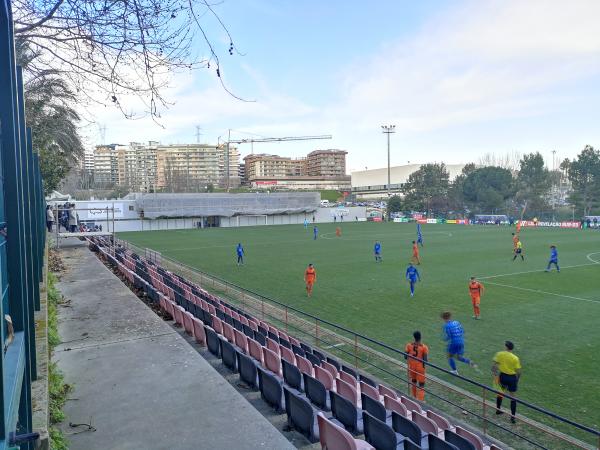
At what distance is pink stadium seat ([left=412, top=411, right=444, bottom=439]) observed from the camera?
6.57 meters

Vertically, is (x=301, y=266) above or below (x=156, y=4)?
below

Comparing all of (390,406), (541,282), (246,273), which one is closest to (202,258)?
(246,273)

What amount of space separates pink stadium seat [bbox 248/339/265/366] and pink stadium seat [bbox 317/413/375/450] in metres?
3.68

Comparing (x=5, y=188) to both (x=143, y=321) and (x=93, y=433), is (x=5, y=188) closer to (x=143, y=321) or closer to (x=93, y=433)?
(x=93, y=433)

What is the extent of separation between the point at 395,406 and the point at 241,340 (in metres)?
3.91

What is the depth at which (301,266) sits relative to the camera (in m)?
27.1

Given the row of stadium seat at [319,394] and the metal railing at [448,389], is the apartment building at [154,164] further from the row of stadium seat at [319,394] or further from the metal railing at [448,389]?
the row of stadium seat at [319,394]

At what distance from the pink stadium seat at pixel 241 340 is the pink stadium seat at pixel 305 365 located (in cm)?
134

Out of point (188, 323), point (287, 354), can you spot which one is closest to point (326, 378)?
point (287, 354)

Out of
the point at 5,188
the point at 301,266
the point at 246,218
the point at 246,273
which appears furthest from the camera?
the point at 246,218

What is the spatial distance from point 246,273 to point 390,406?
17.9 metres

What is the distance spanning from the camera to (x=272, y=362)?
8781 mm

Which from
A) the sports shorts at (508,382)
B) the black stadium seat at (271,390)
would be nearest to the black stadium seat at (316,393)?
the black stadium seat at (271,390)

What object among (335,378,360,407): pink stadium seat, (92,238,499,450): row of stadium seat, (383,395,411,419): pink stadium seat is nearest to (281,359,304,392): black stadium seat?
(92,238,499,450): row of stadium seat
